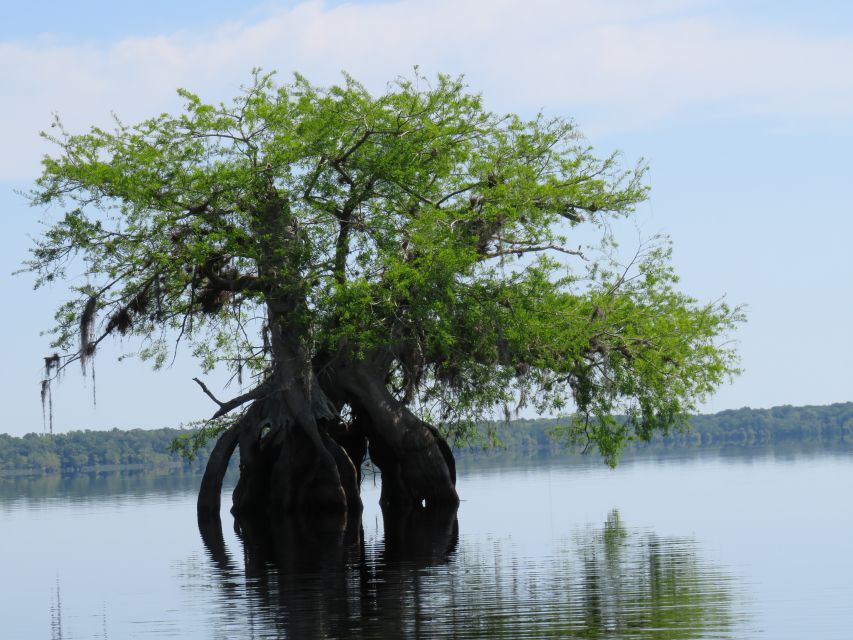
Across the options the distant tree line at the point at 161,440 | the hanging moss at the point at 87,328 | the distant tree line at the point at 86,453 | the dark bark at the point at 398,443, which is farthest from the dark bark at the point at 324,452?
the distant tree line at the point at 86,453

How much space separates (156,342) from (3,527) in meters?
11.4

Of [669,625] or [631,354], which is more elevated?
[631,354]

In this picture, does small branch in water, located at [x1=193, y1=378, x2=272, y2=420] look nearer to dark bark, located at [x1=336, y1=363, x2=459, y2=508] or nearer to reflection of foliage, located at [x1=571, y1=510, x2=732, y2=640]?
dark bark, located at [x1=336, y1=363, x2=459, y2=508]

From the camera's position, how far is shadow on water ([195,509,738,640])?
15.0 metres

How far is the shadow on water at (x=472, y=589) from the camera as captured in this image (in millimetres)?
15008

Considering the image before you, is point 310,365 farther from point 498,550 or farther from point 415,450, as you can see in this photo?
point 498,550

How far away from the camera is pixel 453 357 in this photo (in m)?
32.5

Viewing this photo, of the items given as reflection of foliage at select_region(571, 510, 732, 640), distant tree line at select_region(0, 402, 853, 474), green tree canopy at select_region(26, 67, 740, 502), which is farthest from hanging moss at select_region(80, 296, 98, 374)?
distant tree line at select_region(0, 402, 853, 474)

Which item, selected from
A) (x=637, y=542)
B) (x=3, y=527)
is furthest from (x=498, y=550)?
(x=3, y=527)

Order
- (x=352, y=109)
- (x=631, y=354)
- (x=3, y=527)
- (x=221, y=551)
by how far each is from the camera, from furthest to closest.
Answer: (x=3, y=527) → (x=631, y=354) → (x=352, y=109) → (x=221, y=551)

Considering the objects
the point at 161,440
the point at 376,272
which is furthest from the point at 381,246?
the point at 161,440

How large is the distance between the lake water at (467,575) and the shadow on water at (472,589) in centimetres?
4

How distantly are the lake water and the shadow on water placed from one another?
45 mm

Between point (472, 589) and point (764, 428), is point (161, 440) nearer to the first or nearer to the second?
point (764, 428)
